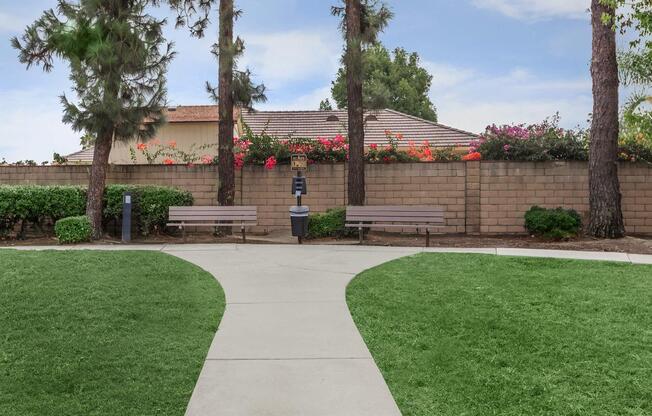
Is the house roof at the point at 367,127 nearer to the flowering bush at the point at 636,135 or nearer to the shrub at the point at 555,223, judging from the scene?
the flowering bush at the point at 636,135

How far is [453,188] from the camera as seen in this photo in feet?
56.7

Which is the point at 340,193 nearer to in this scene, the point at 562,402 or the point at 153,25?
the point at 153,25

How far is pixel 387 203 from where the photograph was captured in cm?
1752

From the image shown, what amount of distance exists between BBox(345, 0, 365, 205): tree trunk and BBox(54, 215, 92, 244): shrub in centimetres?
671

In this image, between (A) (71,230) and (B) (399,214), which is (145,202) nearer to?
(A) (71,230)

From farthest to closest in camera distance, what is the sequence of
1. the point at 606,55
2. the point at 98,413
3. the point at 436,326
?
the point at 606,55
the point at 436,326
the point at 98,413

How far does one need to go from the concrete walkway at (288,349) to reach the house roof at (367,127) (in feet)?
59.0

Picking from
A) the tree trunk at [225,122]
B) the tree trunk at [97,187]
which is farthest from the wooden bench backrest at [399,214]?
the tree trunk at [97,187]

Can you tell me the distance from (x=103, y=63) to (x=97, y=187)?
3.16 meters

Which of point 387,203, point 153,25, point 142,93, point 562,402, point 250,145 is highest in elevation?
point 153,25

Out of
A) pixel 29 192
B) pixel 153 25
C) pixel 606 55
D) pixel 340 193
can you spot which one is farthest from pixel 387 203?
pixel 29 192

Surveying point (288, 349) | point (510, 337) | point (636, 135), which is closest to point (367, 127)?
point (636, 135)

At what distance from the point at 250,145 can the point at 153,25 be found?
167 inches

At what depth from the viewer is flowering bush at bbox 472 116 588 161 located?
17.2 meters
